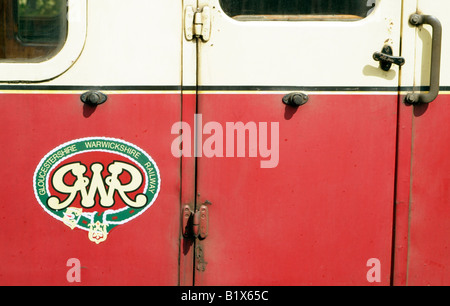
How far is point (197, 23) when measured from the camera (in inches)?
87.4

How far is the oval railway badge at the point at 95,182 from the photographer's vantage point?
2262 millimetres

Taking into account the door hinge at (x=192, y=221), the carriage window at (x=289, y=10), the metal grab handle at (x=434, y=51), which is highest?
the carriage window at (x=289, y=10)

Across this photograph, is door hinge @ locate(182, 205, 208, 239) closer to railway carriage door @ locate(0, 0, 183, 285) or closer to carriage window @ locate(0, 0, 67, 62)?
railway carriage door @ locate(0, 0, 183, 285)

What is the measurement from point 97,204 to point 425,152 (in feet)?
4.37

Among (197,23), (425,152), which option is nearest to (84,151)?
(197,23)

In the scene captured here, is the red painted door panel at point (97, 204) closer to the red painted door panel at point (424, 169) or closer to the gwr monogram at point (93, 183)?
the gwr monogram at point (93, 183)

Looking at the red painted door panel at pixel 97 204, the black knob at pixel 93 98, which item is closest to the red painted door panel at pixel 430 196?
the red painted door panel at pixel 97 204

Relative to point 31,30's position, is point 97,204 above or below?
below

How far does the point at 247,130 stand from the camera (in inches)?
90.0

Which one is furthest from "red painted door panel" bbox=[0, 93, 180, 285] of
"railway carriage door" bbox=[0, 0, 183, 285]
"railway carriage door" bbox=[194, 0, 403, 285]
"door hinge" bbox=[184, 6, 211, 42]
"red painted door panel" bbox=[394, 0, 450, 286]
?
"red painted door panel" bbox=[394, 0, 450, 286]

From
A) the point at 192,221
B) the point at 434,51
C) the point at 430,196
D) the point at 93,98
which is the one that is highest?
the point at 434,51

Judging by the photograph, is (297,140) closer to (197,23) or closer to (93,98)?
(197,23)

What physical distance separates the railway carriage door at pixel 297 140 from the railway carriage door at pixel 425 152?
54 mm

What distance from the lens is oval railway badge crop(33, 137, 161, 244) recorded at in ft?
7.42
